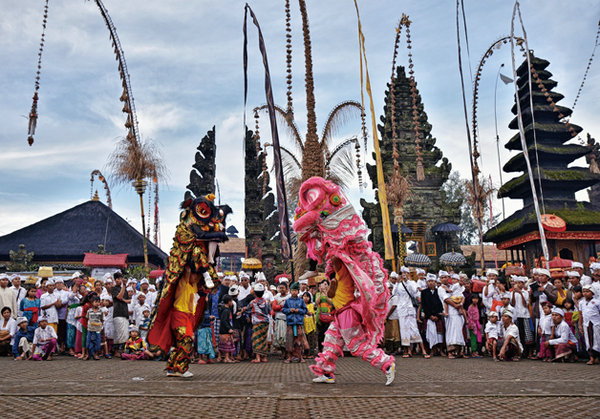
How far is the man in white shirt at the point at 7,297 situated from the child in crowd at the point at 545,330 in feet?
38.2

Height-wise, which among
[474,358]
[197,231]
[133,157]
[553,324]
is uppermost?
[133,157]

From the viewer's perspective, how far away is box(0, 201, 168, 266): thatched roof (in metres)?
29.1

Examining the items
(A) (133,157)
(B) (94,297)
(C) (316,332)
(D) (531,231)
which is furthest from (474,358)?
(D) (531,231)

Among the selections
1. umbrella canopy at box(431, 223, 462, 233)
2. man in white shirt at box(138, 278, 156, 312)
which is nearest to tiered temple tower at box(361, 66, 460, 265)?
umbrella canopy at box(431, 223, 462, 233)

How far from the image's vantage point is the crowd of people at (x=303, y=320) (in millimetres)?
9695

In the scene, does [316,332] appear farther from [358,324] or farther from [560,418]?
[560,418]

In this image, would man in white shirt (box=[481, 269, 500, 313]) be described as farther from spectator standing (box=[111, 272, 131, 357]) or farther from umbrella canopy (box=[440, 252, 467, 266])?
umbrella canopy (box=[440, 252, 467, 266])

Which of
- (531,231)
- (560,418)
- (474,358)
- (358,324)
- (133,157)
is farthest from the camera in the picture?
(531,231)

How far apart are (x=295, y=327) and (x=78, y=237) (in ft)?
80.4

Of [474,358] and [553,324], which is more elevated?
[553,324]

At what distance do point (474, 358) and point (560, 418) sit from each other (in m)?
7.15

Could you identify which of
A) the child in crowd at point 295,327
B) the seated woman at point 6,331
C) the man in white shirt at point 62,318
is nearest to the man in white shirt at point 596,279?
the child in crowd at point 295,327

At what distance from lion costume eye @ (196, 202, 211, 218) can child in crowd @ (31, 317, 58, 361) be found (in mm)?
5723

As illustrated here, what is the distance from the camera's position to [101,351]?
11273mm
